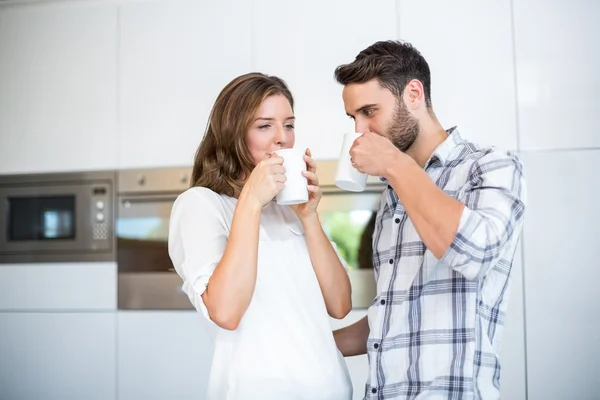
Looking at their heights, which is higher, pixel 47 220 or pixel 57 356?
pixel 47 220

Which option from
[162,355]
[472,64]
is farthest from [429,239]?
[162,355]

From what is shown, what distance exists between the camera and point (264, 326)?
117cm

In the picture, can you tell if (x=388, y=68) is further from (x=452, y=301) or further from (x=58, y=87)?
(x=58, y=87)

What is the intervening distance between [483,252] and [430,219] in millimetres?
98

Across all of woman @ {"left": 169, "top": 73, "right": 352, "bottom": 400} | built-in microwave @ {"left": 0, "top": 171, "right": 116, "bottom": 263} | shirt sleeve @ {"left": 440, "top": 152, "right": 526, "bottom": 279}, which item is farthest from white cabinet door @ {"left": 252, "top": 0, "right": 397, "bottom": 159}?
shirt sleeve @ {"left": 440, "top": 152, "right": 526, "bottom": 279}

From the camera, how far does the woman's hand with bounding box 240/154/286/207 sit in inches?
45.1

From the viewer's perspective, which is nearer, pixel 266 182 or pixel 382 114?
pixel 266 182

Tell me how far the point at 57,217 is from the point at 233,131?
5.65 feet

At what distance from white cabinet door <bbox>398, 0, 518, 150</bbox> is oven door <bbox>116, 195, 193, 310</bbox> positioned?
1191 millimetres

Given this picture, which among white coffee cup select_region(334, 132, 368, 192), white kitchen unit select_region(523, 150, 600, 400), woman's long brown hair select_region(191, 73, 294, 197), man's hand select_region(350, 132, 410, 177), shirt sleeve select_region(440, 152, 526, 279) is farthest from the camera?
white kitchen unit select_region(523, 150, 600, 400)

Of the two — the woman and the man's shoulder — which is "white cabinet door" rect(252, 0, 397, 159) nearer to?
the woman

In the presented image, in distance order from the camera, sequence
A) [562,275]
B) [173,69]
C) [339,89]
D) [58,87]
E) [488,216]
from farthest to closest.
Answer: [58,87] → [173,69] → [339,89] → [562,275] → [488,216]

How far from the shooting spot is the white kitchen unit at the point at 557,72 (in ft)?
7.70

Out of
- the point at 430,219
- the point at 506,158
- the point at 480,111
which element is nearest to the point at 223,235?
the point at 430,219
